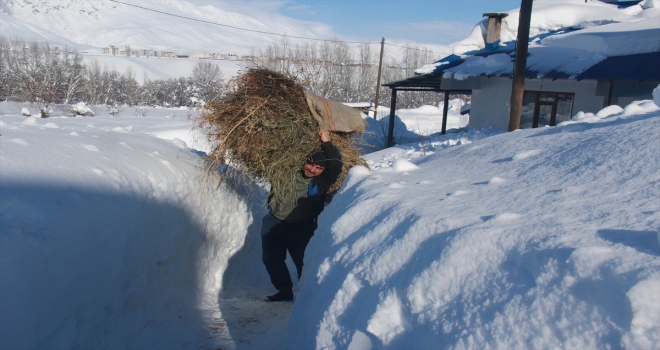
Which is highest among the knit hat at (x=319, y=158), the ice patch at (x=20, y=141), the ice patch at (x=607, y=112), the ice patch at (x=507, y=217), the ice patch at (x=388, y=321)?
the ice patch at (x=607, y=112)

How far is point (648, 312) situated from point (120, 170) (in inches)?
161

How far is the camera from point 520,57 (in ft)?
28.0

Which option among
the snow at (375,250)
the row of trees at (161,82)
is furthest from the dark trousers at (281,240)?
the row of trees at (161,82)

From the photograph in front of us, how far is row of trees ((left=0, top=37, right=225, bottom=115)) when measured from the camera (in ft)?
120

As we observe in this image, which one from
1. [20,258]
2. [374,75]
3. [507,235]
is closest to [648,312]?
[507,235]

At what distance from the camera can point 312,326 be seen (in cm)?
264

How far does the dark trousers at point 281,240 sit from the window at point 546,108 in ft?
34.8

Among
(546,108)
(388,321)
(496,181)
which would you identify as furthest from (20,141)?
(546,108)

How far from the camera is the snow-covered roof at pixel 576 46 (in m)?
11.5

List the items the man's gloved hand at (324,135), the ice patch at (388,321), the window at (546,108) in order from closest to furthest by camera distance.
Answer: the ice patch at (388,321), the man's gloved hand at (324,135), the window at (546,108)

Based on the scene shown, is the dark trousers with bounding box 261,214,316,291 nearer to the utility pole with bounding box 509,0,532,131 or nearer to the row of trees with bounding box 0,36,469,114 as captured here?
the utility pole with bounding box 509,0,532,131

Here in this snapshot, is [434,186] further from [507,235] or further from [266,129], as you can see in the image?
[266,129]

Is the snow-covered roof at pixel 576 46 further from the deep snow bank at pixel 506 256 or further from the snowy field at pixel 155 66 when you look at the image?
the snowy field at pixel 155 66

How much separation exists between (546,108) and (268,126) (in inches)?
456
